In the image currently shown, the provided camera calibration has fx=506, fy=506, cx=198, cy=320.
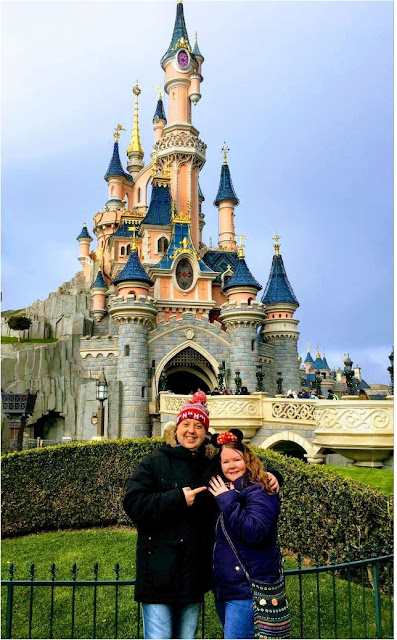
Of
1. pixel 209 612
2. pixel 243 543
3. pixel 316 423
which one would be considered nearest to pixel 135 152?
pixel 316 423

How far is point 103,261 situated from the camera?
132 feet

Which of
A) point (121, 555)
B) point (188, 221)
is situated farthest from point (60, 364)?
point (121, 555)

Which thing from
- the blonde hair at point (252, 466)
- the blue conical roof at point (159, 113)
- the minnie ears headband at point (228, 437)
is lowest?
the blonde hair at point (252, 466)

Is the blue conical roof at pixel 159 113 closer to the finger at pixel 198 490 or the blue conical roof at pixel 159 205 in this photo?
the blue conical roof at pixel 159 205

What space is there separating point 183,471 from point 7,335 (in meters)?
39.0

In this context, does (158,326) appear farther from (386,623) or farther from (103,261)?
(386,623)

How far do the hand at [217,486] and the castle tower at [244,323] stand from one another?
69.5ft

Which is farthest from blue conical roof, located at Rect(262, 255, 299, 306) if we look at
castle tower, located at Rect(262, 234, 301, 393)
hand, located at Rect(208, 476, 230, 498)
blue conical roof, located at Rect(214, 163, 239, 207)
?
hand, located at Rect(208, 476, 230, 498)

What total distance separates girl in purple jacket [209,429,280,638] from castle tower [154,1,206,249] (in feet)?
95.6

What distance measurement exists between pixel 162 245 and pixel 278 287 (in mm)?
7340

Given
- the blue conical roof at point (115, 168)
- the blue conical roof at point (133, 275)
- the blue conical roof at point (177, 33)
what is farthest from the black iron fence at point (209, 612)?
the blue conical roof at point (115, 168)

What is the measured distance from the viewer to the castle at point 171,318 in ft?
77.7

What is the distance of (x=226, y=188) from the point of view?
119 feet

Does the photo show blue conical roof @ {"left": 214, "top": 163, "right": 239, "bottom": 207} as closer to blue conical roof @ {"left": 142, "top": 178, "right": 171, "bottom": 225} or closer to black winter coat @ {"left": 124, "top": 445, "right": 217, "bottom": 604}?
blue conical roof @ {"left": 142, "top": 178, "right": 171, "bottom": 225}
